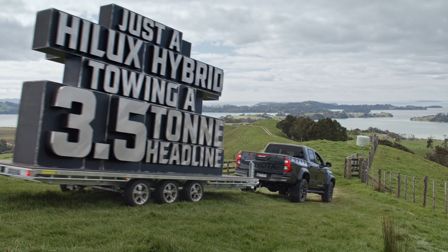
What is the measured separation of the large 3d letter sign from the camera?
34.0 feet

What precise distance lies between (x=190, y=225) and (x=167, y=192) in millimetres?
2886

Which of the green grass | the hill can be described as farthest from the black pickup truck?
the hill

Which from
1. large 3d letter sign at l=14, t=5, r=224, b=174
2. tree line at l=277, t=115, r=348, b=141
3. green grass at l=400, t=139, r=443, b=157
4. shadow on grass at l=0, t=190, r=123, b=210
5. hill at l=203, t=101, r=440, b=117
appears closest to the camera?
shadow on grass at l=0, t=190, r=123, b=210

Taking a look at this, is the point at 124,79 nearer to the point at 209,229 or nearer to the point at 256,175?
the point at 209,229

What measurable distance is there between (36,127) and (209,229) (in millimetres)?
4215

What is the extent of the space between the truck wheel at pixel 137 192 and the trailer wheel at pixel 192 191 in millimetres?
1463

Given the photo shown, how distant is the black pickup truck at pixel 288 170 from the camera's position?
54.7 ft

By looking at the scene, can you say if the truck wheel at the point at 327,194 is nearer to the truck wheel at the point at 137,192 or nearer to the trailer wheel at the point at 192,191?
the trailer wheel at the point at 192,191

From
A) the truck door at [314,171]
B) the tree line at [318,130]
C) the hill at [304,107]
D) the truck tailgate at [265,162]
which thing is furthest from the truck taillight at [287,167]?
the hill at [304,107]

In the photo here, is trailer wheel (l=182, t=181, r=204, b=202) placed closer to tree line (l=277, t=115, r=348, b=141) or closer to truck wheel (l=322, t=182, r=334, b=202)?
truck wheel (l=322, t=182, r=334, b=202)

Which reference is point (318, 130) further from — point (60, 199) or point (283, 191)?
point (60, 199)

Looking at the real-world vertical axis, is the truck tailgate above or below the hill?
below

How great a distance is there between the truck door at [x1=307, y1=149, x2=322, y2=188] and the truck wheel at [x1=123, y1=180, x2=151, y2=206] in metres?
7.95

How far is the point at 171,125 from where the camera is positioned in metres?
13.4
